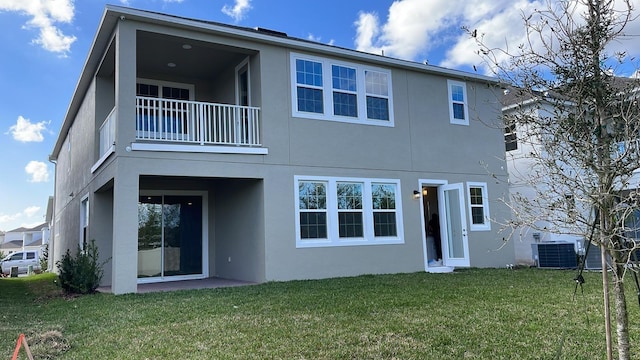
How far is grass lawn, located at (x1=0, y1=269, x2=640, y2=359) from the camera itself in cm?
→ 463

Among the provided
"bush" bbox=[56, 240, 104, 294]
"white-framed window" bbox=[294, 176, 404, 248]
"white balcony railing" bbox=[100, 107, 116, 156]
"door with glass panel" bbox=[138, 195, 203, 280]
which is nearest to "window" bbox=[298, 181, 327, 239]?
"white-framed window" bbox=[294, 176, 404, 248]

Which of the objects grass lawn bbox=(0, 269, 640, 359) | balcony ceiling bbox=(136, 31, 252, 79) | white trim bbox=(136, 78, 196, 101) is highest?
balcony ceiling bbox=(136, 31, 252, 79)

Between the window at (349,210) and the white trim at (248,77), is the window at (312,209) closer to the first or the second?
the window at (349,210)

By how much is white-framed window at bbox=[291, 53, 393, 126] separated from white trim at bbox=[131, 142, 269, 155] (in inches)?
56.9

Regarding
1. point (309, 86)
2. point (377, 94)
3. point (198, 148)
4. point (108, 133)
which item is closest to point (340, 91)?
point (309, 86)

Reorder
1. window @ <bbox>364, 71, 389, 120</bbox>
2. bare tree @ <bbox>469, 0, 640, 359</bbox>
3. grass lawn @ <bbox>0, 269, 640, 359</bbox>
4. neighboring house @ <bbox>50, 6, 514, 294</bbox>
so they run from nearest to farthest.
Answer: bare tree @ <bbox>469, 0, 640, 359</bbox> → grass lawn @ <bbox>0, 269, 640, 359</bbox> → neighboring house @ <bbox>50, 6, 514, 294</bbox> → window @ <bbox>364, 71, 389, 120</bbox>

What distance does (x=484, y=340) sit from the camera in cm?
486

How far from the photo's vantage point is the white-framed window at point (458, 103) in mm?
13691

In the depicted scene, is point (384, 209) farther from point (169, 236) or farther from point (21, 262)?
point (21, 262)

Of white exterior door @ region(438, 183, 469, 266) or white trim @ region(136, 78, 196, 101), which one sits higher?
white trim @ region(136, 78, 196, 101)

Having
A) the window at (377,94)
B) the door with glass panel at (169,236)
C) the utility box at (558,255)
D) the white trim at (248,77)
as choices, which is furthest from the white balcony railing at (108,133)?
the utility box at (558,255)

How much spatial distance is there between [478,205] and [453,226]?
1290mm

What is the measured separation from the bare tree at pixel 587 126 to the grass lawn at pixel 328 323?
104cm

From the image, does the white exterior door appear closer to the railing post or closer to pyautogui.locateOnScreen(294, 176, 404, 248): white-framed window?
pyautogui.locateOnScreen(294, 176, 404, 248): white-framed window
